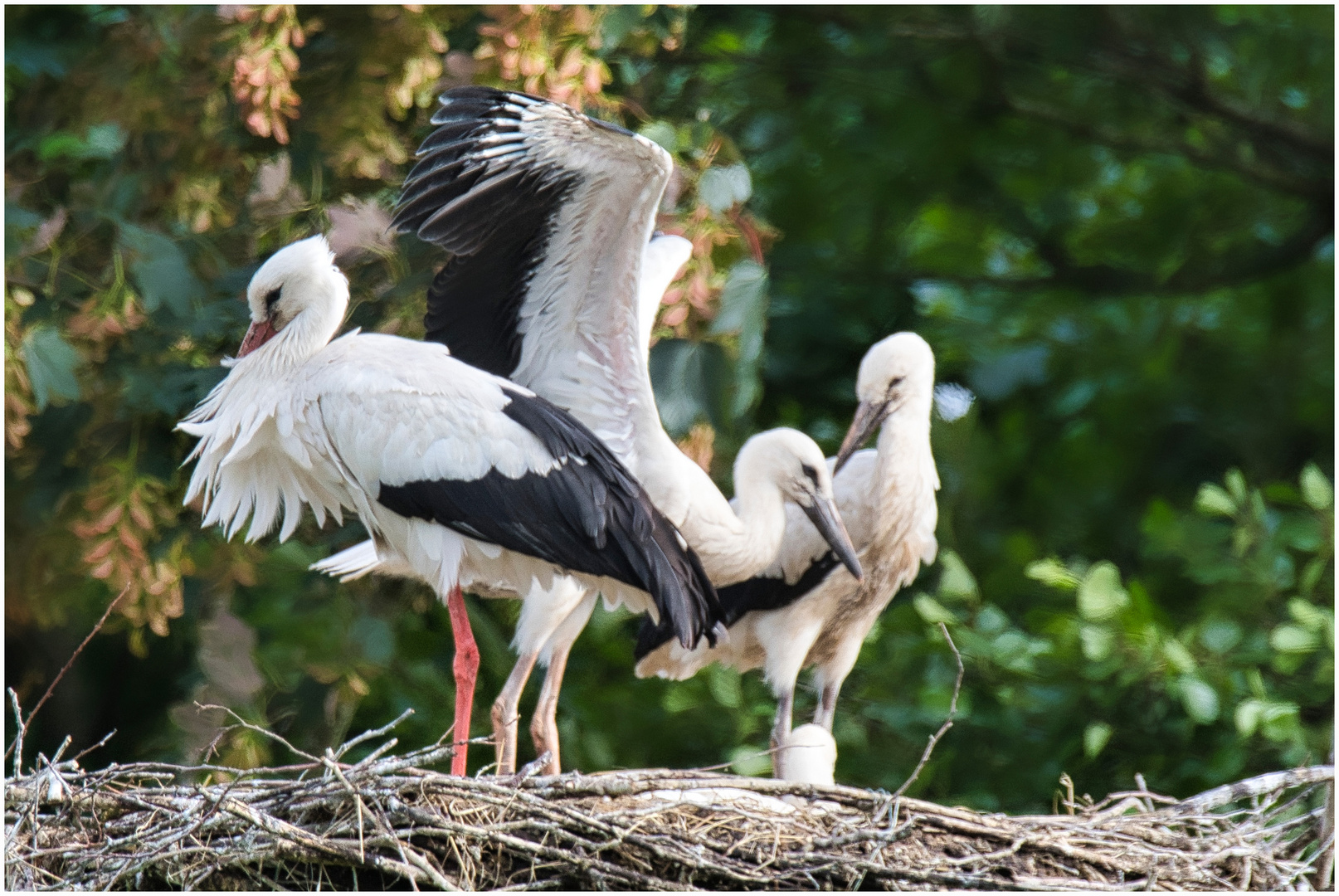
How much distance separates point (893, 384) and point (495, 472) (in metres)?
1.40

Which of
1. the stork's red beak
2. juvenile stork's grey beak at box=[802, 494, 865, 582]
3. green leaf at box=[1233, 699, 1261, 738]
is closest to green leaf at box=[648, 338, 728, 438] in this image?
juvenile stork's grey beak at box=[802, 494, 865, 582]

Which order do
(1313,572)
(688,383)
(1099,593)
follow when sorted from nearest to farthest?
(688,383), (1099,593), (1313,572)

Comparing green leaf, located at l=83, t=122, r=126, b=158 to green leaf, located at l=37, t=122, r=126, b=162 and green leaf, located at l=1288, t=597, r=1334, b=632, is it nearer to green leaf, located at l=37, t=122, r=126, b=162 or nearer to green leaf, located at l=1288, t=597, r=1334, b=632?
green leaf, located at l=37, t=122, r=126, b=162

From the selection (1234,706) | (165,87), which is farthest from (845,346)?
(165,87)

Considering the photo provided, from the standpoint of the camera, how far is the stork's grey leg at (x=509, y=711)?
437 centimetres

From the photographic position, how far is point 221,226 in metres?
5.20

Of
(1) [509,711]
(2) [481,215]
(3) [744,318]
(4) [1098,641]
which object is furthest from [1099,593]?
(2) [481,215]

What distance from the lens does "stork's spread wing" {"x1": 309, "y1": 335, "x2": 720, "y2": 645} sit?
386 cm

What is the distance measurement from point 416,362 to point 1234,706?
9.21ft

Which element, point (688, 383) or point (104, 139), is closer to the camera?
point (688, 383)

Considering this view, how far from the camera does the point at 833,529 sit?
446 centimetres

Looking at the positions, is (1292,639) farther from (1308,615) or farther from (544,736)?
(544,736)

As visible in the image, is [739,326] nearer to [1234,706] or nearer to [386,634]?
[386,634]

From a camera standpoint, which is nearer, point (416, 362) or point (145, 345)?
point (416, 362)
